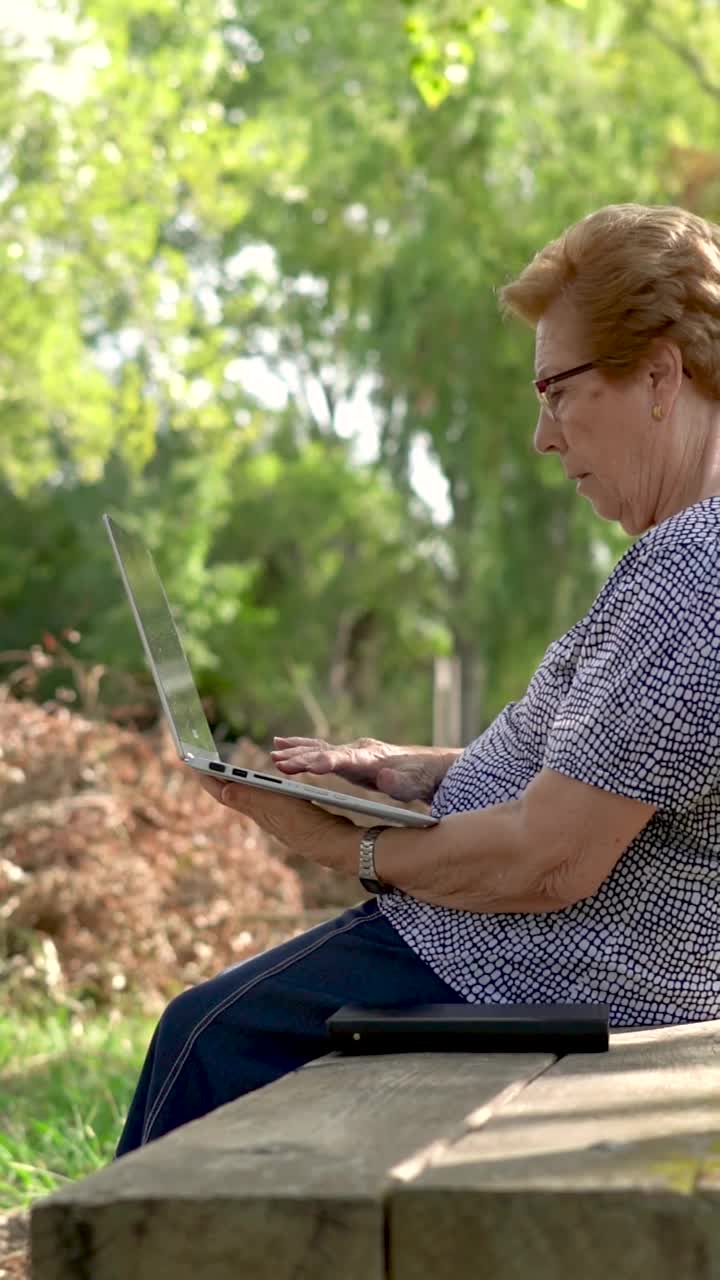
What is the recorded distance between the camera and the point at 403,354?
28.6 metres

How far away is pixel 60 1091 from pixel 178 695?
3.01 meters

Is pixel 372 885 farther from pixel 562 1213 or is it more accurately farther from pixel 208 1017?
pixel 562 1213

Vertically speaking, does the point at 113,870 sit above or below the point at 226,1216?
below

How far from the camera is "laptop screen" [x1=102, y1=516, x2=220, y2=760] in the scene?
2.71 metres

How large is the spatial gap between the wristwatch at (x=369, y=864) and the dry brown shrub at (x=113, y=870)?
4727mm

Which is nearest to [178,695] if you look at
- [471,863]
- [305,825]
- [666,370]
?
[305,825]

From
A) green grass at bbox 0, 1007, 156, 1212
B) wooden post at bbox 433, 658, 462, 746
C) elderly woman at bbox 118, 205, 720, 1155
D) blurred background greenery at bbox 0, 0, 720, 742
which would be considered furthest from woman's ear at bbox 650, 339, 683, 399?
wooden post at bbox 433, 658, 462, 746

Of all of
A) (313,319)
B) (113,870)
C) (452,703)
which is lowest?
(452,703)

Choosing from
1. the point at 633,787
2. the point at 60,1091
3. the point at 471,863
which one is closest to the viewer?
the point at 633,787

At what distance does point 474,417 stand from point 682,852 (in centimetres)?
2630

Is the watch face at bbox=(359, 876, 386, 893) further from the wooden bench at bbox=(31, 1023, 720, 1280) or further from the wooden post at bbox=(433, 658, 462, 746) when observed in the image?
the wooden post at bbox=(433, 658, 462, 746)

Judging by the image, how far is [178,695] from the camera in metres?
2.84

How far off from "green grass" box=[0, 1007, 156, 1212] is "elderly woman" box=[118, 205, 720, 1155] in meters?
1.62

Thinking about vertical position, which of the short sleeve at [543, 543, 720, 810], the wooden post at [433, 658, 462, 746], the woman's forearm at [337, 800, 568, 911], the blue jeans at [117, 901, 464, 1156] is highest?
the short sleeve at [543, 543, 720, 810]
